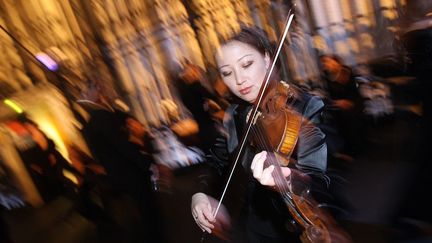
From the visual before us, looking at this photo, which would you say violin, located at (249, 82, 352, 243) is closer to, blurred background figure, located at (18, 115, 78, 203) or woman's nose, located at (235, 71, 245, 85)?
woman's nose, located at (235, 71, 245, 85)

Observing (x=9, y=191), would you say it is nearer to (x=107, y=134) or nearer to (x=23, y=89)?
(x=23, y=89)

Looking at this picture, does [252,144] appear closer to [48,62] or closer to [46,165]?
[48,62]

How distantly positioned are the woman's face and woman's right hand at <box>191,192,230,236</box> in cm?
42

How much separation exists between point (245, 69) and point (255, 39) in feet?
0.40

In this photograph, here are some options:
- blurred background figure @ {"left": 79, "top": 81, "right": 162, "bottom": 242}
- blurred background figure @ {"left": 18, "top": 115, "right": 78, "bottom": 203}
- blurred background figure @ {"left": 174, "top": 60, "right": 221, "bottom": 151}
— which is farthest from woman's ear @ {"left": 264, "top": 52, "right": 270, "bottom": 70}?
blurred background figure @ {"left": 18, "top": 115, "right": 78, "bottom": 203}

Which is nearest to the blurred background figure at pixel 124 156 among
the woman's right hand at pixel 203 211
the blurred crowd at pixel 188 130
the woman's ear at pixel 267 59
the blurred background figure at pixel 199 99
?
the blurred crowd at pixel 188 130

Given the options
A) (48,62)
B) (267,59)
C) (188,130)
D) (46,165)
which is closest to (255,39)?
(267,59)

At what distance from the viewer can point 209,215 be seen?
1.33m

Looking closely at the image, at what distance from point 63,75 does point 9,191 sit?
5.46ft

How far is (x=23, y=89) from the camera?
286 centimetres

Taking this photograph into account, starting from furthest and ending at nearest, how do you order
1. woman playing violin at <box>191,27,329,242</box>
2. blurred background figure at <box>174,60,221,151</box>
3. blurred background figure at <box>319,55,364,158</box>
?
blurred background figure at <box>174,60,221,151</box>
blurred background figure at <box>319,55,364,158</box>
woman playing violin at <box>191,27,329,242</box>

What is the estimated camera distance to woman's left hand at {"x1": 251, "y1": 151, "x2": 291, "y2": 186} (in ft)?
3.60

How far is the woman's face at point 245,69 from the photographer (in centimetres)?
115

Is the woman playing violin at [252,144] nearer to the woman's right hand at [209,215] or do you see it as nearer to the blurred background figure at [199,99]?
the woman's right hand at [209,215]
